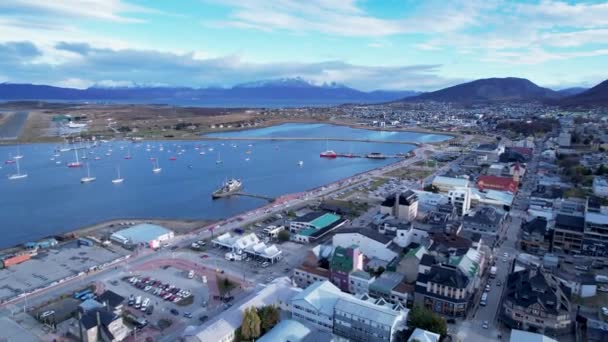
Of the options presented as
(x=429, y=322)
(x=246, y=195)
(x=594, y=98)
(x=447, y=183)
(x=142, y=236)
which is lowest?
(x=246, y=195)

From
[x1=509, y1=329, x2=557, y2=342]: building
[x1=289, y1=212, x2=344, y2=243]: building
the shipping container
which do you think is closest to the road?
[x1=509, y1=329, x2=557, y2=342]: building

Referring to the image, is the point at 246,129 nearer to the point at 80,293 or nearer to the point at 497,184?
the point at 497,184

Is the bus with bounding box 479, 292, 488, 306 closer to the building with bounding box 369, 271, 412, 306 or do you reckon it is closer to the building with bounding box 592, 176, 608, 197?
the building with bounding box 369, 271, 412, 306

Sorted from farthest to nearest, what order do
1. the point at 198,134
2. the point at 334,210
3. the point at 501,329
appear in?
1. the point at 198,134
2. the point at 334,210
3. the point at 501,329

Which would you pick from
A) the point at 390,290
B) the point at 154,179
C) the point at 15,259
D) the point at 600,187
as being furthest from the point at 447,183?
the point at 15,259

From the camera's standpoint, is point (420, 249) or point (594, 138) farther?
point (594, 138)

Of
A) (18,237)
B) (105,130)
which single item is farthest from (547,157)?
(105,130)

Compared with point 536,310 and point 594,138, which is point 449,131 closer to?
point 594,138
